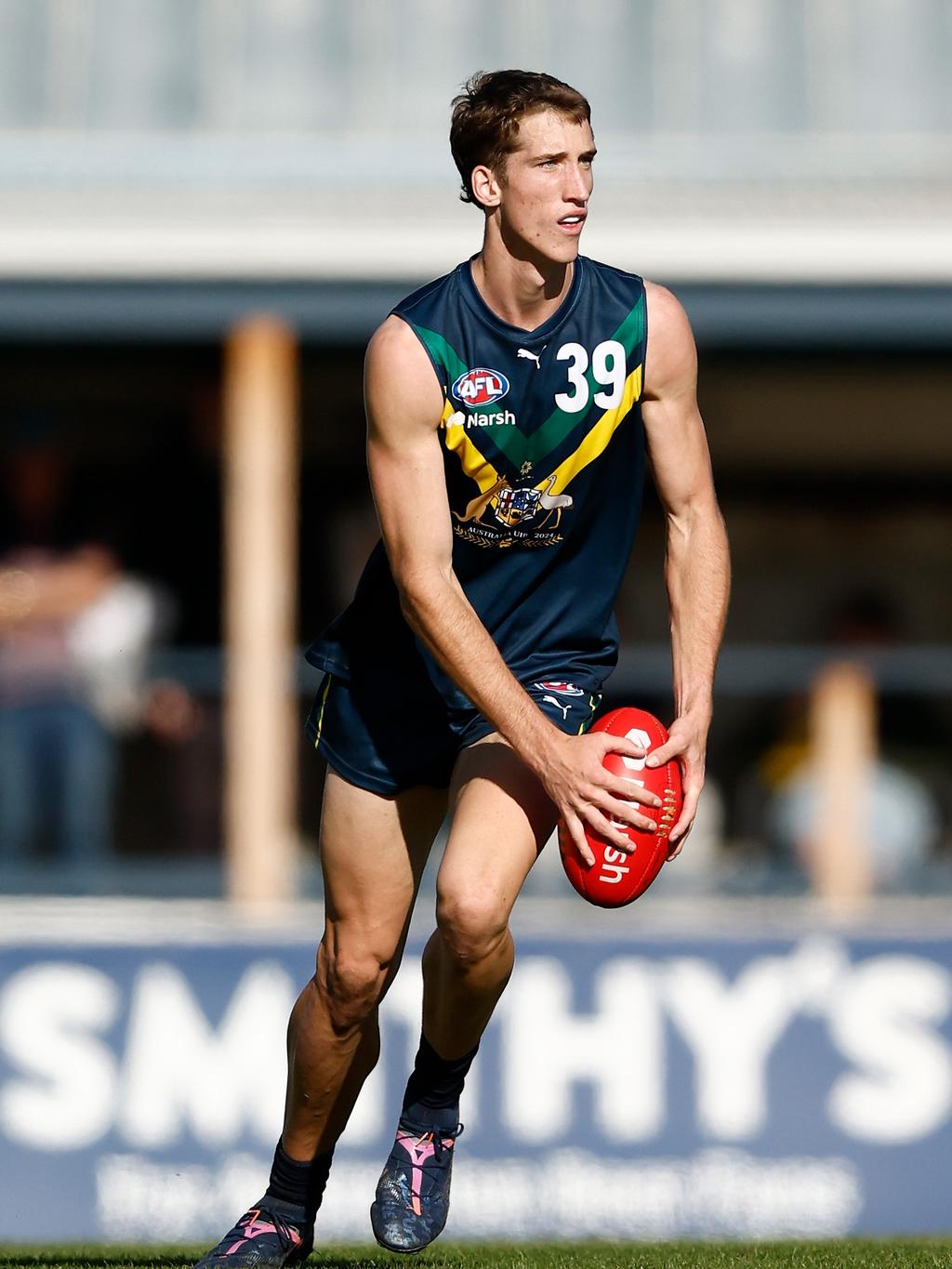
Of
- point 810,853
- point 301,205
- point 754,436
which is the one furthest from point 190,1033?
point 754,436

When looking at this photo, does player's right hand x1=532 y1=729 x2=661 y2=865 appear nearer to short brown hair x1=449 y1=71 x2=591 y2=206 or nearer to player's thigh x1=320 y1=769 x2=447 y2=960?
player's thigh x1=320 y1=769 x2=447 y2=960

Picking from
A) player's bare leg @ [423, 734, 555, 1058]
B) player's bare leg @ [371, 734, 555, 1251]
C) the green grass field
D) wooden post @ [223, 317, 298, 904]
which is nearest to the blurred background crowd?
wooden post @ [223, 317, 298, 904]

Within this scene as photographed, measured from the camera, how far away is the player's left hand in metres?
4.85

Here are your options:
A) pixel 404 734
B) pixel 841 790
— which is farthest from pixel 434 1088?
pixel 841 790

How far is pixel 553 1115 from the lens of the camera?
9.30 m

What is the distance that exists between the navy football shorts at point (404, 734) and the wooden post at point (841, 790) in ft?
16.4

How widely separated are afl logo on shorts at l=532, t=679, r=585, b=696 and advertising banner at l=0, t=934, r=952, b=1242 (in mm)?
4311

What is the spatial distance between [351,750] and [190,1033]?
14.6ft

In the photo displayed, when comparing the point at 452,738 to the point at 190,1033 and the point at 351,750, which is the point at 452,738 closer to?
the point at 351,750

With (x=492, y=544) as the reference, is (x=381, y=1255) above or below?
below

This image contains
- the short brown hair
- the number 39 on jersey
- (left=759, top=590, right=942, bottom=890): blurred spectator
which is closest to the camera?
the short brown hair

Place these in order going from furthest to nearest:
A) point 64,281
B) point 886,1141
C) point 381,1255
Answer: point 64,281, point 886,1141, point 381,1255

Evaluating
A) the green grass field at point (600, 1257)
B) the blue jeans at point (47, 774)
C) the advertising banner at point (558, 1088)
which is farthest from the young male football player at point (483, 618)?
the blue jeans at point (47, 774)

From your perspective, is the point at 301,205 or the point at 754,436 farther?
the point at 754,436
